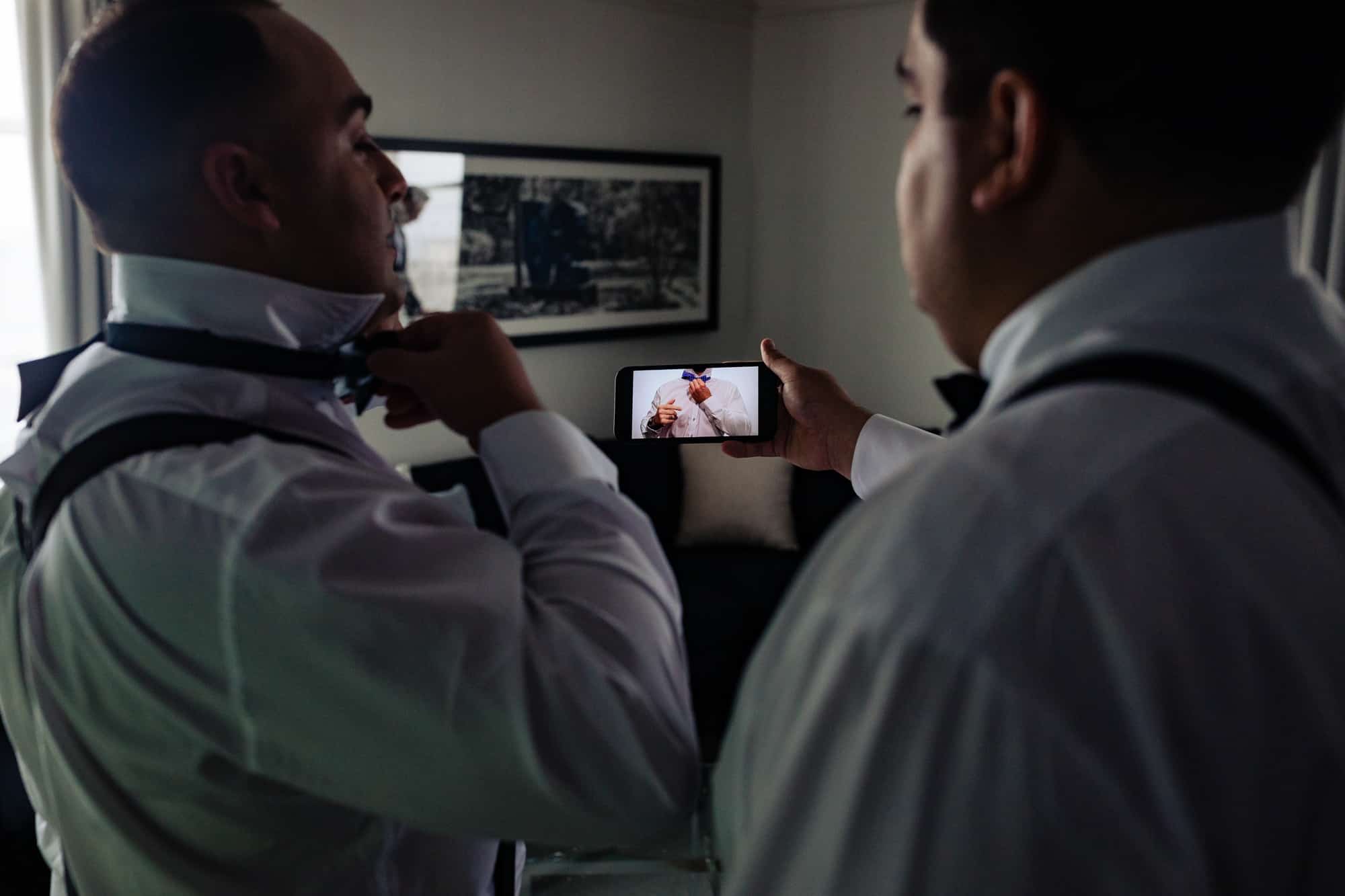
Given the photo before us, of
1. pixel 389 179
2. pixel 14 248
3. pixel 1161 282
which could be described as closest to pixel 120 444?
pixel 389 179

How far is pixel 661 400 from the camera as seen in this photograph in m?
1.41

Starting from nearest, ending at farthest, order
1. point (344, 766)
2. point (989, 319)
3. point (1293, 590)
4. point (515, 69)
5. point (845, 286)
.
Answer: point (1293, 590), point (989, 319), point (344, 766), point (515, 69), point (845, 286)

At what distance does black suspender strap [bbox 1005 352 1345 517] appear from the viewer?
1.62 ft

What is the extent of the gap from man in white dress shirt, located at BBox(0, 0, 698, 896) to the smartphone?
1.41ft

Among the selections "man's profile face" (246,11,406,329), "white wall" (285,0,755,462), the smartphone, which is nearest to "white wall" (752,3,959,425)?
"white wall" (285,0,755,462)

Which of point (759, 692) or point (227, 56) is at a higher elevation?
point (227, 56)

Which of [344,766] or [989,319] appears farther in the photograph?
[344,766]

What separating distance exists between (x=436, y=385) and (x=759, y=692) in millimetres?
475

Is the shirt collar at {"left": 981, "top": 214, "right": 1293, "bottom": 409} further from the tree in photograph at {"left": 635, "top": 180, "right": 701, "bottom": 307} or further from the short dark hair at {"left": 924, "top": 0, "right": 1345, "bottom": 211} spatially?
the tree in photograph at {"left": 635, "top": 180, "right": 701, "bottom": 307}

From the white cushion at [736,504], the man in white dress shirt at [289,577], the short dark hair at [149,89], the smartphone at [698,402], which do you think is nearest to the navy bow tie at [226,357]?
the man in white dress shirt at [289,577]

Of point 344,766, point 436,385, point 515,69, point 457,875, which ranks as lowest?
point 457,875

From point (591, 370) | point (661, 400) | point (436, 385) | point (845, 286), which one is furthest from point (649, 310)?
point (436, 385)

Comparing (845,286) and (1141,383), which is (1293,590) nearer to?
(1141,383)

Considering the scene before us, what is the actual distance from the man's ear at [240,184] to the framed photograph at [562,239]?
247 centimetres
